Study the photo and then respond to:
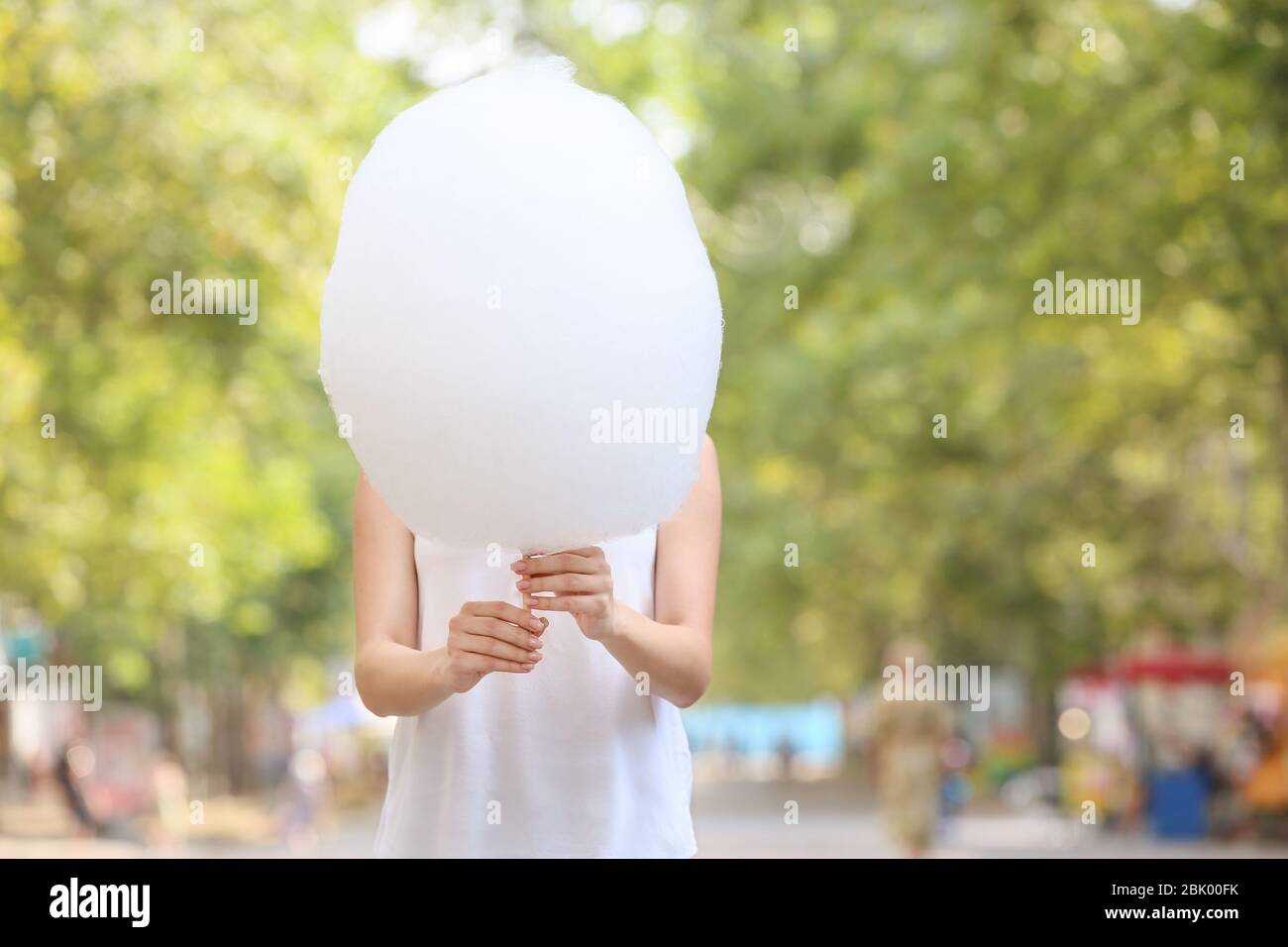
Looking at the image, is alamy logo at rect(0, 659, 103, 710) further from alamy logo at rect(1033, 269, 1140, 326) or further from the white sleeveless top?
the white sleeveless top

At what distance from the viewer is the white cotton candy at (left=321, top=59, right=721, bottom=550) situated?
2.08m

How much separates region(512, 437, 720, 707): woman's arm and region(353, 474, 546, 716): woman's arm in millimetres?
66

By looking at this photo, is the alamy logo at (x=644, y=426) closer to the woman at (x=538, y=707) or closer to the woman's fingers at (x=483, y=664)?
the woman at (x=538, y=707)

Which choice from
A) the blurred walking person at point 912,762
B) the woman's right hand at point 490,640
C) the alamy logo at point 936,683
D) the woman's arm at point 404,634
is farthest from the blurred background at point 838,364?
the woman's right hand at point 490,640

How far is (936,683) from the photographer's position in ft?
74.0

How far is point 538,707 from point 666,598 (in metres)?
0.24

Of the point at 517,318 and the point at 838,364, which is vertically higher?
the point at 838,364

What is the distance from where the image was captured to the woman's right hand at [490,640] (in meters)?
2.15

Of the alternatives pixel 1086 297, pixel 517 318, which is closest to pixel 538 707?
pixel 517 318

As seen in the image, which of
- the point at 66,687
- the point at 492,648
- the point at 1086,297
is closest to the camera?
the point at 492,648

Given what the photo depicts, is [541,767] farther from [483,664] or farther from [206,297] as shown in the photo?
[206,297]

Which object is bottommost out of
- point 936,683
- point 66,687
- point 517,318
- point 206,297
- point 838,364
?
point 517,318
